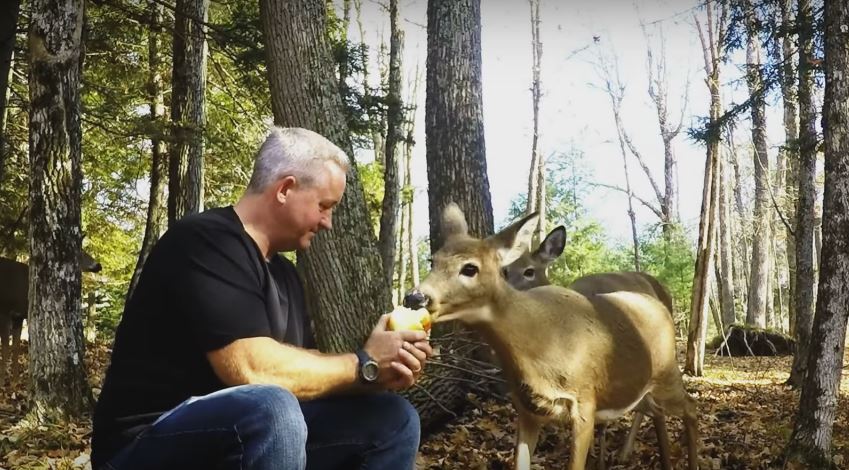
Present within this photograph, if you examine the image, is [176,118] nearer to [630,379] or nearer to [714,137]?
[714,137]

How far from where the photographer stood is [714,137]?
1166 cm

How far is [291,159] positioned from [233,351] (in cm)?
80

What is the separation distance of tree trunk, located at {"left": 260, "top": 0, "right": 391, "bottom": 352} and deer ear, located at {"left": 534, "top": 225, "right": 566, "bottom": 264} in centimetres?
313

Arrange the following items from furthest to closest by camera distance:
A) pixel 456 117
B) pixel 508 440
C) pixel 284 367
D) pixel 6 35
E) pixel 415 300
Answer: pixel 456 117 → pixel 6 35 → pixel 508 440 → pixel 415 300 → pixel 284 367

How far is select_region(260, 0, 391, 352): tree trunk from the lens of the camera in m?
6.46

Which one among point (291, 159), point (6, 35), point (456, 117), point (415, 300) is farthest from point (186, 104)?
point (291, 159)

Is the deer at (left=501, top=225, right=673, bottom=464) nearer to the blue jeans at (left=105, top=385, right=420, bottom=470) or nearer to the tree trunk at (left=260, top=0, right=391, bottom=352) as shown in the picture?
the tree trunk at (left=260, top=0, right=391, bottom=352)

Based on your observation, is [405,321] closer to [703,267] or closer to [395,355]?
[395,355]

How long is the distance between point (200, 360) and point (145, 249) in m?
10.3

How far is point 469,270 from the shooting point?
16.2ft

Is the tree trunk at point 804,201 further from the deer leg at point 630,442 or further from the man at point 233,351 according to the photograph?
the man at point 233,351

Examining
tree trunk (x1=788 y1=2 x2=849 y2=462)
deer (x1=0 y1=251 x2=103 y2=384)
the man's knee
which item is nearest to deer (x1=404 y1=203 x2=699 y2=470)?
tree trunk (x1=788 y1=2 x2=849 y2=462)

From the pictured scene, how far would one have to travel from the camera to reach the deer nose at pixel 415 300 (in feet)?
14.3

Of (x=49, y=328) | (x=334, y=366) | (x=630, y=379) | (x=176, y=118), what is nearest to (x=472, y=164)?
(x=630, y=379)
